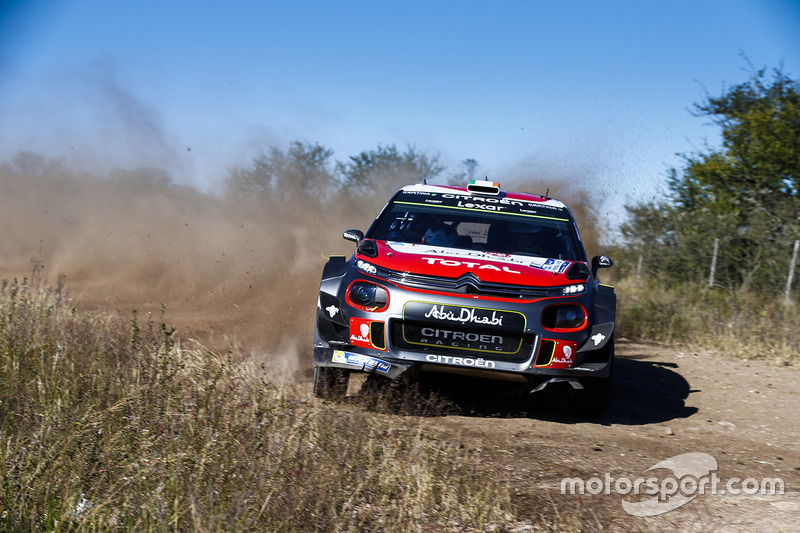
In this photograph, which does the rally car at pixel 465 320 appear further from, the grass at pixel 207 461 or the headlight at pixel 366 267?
the grass at pixel 207 461

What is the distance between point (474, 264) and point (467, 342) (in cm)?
62

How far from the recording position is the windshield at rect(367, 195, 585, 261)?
231 inches

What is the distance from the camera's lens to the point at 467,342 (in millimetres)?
4891

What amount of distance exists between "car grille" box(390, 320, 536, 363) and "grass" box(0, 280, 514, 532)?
58 cm

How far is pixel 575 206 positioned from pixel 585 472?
12.3 meters

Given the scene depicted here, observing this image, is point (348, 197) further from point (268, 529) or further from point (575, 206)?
point (268, 529)

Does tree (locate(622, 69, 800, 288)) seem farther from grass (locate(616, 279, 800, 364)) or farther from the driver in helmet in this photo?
the driver in helmet

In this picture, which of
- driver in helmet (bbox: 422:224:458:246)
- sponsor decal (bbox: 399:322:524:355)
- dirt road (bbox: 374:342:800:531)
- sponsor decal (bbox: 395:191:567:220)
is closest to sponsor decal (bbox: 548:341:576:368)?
sponsor decal (bbox: 399:322:524:355)

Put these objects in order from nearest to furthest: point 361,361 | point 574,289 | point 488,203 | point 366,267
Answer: point 361,361
point 574,289
point 366,267
point 488,203

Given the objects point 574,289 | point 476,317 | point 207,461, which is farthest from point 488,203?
point 207,461

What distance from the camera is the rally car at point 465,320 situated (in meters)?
4.86

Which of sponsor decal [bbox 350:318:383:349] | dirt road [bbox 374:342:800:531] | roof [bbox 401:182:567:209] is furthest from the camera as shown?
roof [bbox 401:182:567:209]

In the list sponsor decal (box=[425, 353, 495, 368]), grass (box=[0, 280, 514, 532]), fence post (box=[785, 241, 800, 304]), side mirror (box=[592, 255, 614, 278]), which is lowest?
grass (box=[0, 280, 514, 532])

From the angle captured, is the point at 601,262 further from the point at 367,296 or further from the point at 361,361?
the point at 361,361
